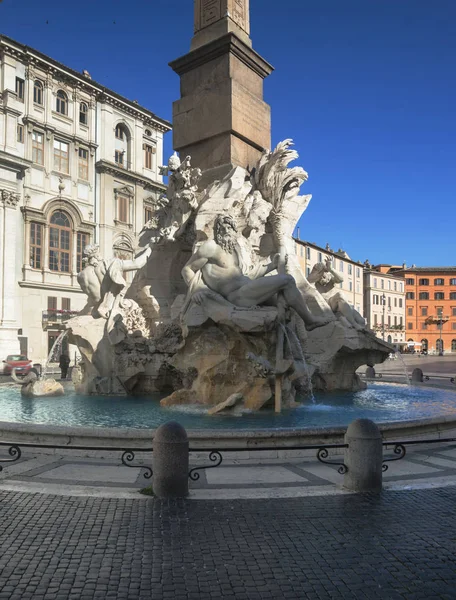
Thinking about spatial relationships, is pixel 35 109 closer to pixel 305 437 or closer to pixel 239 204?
pixel 239 204

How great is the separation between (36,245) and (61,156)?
7474 mm

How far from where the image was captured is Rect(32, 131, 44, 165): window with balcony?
126 feet

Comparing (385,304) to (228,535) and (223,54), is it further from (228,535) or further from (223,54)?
(228,535)

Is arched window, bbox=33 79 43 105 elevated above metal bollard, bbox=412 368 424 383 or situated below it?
above

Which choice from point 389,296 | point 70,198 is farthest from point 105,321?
point 389,296

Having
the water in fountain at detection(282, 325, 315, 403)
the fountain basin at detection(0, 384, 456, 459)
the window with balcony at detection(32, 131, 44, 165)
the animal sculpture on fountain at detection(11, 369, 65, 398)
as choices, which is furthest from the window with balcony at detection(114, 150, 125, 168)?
→ the water in fountain at detection(282, 325, 315, 403)

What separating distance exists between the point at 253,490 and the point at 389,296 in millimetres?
75931

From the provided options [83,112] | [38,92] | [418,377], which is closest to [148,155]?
[83,112]

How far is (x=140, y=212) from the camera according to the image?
44.8 meters

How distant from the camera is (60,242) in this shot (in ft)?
129

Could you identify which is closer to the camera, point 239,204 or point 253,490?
point 253,490

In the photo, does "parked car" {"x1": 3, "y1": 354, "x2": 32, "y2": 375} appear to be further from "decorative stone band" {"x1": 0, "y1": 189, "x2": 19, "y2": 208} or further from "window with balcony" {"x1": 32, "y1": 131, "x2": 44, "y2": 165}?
"window with balcony" {"x1": 32, "y1": 131, "x2": 44, "y2": 165}

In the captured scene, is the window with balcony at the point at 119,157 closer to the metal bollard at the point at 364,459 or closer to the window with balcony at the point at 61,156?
the window with balcony at the point at 61,156

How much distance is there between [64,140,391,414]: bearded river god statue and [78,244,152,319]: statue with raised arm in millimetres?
24
